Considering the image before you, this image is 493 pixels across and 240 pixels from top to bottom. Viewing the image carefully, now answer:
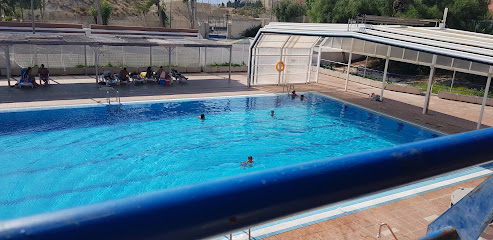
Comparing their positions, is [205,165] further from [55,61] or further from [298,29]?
[55,61]

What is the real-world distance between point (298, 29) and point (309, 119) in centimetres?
634

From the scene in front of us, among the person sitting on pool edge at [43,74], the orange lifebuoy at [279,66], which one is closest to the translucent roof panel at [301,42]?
the orange lifebuoy at [279,66]

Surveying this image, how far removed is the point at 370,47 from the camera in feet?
71.9

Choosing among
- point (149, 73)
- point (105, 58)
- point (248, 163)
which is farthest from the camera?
point (105, 58)

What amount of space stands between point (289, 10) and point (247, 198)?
192 feet

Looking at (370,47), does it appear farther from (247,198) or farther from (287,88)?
(247,198)

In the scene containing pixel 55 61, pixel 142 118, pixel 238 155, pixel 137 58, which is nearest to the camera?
pixel 238 155

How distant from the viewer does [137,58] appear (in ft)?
87.7

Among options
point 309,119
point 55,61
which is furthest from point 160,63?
point 309,119

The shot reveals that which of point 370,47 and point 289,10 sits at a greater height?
point 289,10

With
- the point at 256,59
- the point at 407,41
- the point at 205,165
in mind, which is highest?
Answer: the point at 407,41

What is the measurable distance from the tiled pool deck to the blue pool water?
1296 millimetres

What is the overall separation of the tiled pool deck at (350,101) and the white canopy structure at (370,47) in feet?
4.44

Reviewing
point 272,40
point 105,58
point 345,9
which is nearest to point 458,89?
point 272,40
